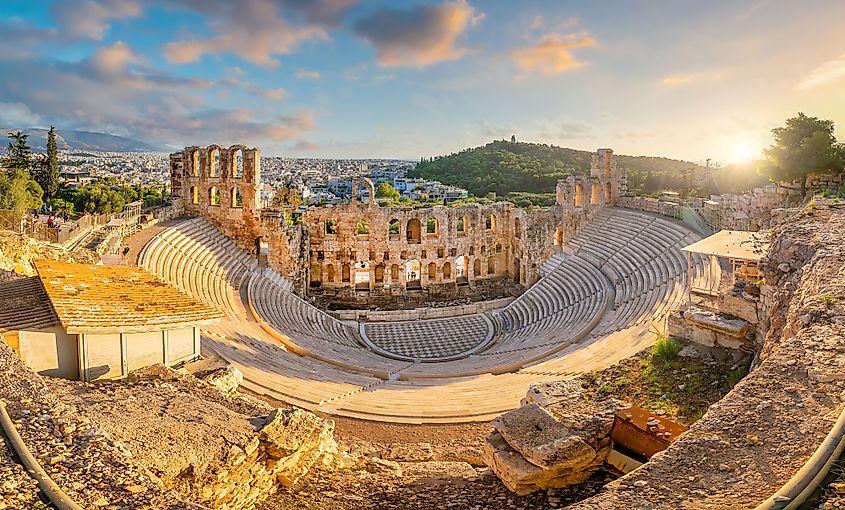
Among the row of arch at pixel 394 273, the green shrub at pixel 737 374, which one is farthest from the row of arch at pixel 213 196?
the green shrub at pixel 737 374

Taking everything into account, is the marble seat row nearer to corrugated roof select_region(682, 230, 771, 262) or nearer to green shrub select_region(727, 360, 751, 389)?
corrugated roof select_region(682, 230, 771, 262)

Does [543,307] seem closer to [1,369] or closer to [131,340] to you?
[131,340]

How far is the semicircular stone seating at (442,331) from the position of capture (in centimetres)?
1495

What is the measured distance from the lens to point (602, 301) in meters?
23.9

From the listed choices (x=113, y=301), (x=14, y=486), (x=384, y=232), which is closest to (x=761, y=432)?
(x=14, y=486)

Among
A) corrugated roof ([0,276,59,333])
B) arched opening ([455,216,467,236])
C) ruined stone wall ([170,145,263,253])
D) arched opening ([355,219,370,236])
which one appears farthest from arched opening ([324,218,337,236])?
corrugated roof ([0,276,59,333])

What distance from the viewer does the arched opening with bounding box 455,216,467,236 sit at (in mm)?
36409

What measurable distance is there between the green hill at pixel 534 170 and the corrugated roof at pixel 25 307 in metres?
45.6

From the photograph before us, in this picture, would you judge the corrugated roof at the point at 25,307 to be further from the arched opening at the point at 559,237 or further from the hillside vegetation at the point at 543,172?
the hillside vegetation at the point at 543,172

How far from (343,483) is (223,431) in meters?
1.91

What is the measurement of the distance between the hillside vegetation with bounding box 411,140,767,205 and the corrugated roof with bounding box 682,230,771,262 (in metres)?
27.5

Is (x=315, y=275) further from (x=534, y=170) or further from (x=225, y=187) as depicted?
(x=534, y=170)

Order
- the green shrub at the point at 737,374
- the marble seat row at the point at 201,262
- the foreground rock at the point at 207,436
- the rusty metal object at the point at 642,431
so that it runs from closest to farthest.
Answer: the foreground rock at the point at 207,436 < the rusty metal object at the point at 642,431 < the green shrub at the point at 737,374 < the marble seat row at the point at 201,262

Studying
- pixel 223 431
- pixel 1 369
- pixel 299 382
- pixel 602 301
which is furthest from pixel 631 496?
pixel 602 301
